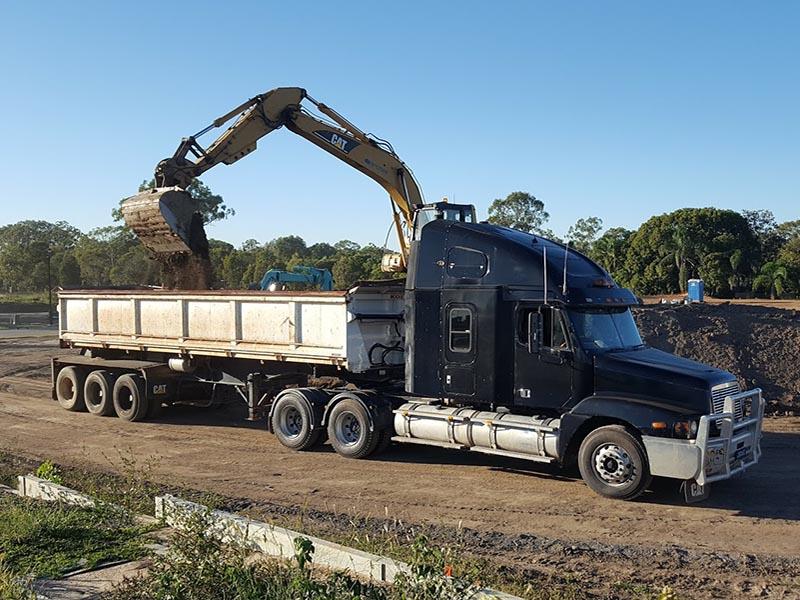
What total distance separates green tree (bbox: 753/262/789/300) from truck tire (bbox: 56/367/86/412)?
167 feet

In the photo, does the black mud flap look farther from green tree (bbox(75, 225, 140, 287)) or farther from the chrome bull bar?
green tree (bbox(75, 225, 140, 287))

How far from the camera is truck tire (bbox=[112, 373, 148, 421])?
51.3ft

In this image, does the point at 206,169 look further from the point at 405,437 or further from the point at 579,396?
the point at 579,396

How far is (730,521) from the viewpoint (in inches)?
352

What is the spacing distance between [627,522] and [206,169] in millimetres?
12030

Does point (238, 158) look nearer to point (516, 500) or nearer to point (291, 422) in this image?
point (291, 422)

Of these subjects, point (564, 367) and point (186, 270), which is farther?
point (186, 270)

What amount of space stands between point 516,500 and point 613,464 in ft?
4.08

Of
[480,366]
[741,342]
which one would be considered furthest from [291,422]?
[741,342]

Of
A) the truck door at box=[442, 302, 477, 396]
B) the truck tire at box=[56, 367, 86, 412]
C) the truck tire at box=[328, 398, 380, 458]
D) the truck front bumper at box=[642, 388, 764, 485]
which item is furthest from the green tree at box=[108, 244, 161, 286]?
the truck front bumper at box=[642, 388, 764, 485]

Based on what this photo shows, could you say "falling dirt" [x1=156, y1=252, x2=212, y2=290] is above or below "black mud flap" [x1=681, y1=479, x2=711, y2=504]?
above

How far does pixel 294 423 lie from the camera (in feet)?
42.9

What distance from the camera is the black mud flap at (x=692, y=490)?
30.2 feet

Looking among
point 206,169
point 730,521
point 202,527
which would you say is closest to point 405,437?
point 730,521
